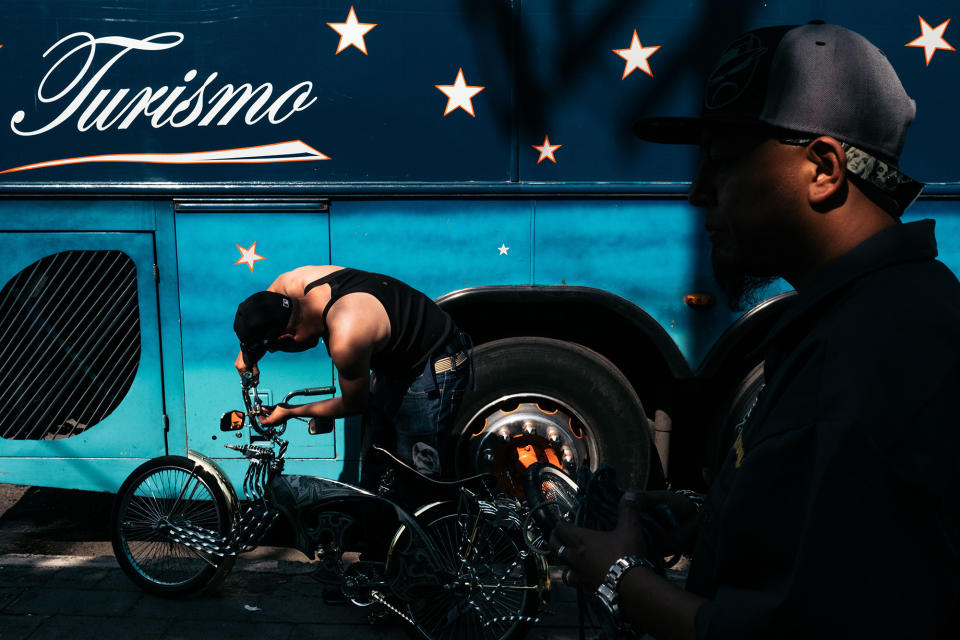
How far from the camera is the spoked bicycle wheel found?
3.02 metres

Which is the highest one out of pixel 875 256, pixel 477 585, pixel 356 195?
pixel 356 195

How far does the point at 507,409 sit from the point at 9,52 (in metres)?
3.19

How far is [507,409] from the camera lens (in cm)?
385

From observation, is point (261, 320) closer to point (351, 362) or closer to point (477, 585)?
point (351, 362)

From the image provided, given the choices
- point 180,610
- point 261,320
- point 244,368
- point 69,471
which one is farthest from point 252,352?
point 69,471

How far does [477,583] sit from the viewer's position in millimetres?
3031

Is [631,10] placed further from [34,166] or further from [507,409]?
[34,166]

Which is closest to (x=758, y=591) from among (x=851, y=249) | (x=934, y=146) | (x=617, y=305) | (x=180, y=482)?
(x=851, y=249)

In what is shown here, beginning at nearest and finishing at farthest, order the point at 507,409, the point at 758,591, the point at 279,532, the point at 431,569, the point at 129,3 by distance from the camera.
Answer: the point at 758,591 < the point at 431,569 < the point at 129,3 < the point at 507,409 < the point at 279,532

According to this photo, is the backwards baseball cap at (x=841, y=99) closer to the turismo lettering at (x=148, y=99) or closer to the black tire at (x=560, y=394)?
the black tire at (x=560, y=394)

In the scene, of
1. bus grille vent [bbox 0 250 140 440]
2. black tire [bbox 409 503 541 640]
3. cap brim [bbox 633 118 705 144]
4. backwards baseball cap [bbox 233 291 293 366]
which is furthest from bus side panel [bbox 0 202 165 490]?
cap brim [bbox 633 118 705 144]

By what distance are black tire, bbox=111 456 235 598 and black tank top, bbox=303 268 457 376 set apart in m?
1.12

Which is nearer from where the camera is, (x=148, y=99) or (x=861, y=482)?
(x=861, y=482)

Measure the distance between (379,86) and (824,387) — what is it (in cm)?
323
